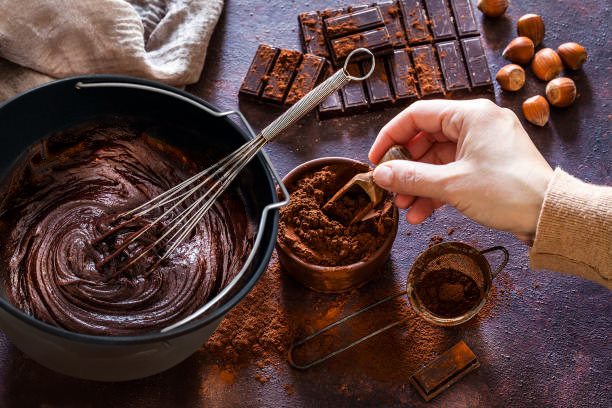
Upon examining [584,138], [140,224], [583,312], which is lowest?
[583,312]

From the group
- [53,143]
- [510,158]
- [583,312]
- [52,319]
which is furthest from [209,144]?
[583,312]

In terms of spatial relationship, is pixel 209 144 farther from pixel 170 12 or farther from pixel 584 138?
pixel 584 138

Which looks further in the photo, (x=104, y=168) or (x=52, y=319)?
(x=104, y=168)

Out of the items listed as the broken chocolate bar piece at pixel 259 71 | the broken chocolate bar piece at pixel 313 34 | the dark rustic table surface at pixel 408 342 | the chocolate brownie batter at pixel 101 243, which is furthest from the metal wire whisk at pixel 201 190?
the broken chocolate bar piece at pixel 313 34

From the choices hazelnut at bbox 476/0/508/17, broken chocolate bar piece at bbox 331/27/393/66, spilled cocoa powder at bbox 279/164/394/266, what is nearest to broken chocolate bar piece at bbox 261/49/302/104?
broken chocolate bar piece at bbox 331/27/393/66

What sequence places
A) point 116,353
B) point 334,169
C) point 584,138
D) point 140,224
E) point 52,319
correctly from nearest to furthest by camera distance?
point 116,353 → point 52,319 → point 140,224 → point 334,169 → point 584,138

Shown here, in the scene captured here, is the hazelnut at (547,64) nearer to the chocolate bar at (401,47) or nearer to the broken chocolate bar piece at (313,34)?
the chocolate bar at (401,47)
